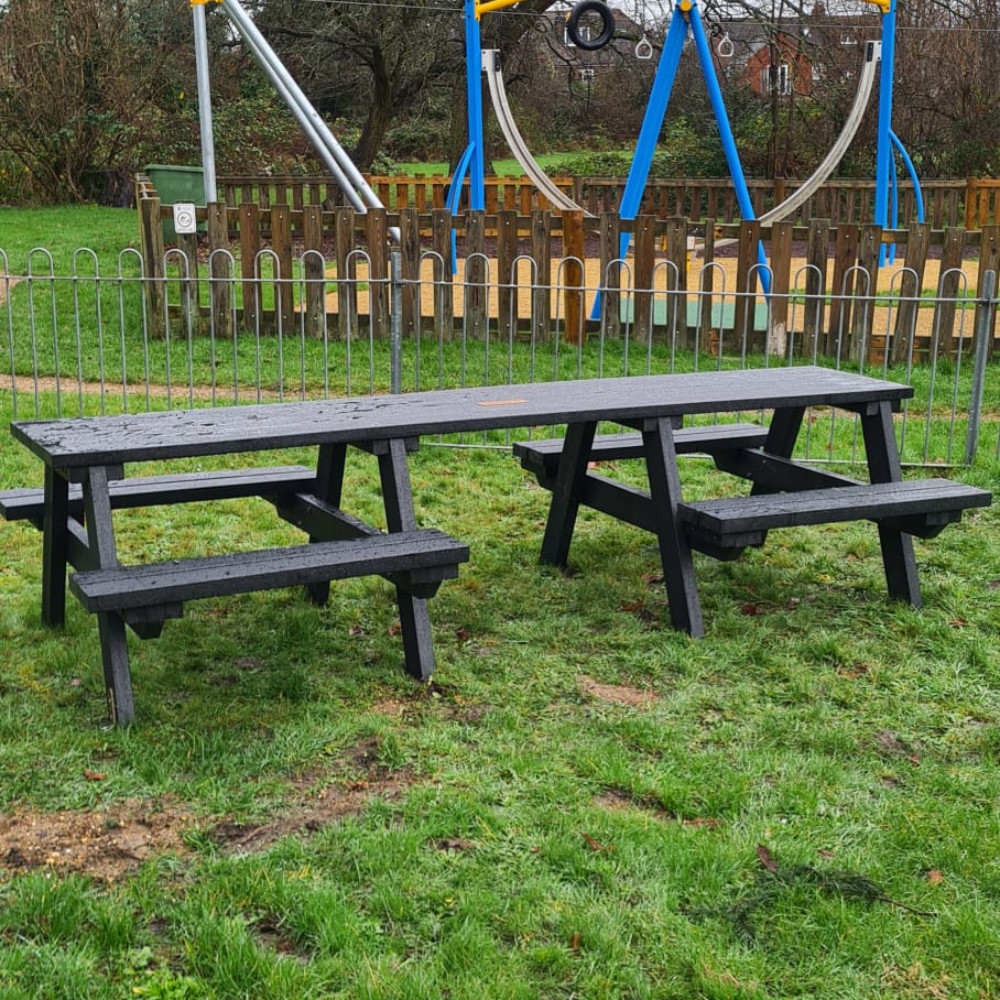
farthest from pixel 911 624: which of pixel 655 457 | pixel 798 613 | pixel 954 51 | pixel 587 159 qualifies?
pixel 587 159

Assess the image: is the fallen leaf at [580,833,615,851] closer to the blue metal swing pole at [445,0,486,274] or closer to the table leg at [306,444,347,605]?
the table leg at [306,444,347,605]

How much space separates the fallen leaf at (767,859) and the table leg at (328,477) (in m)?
2.04

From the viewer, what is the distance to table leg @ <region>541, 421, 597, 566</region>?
5.17m

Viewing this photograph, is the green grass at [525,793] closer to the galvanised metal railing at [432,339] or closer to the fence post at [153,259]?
the galvanised metal railing at [432,339]

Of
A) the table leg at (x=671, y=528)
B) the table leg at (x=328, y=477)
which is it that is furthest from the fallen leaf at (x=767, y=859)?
the table leg at (x=328, y=477)

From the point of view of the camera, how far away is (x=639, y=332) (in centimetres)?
1016

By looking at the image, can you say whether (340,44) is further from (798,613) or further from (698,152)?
(798,613)

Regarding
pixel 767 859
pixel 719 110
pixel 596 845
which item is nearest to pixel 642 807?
pixel 596 845

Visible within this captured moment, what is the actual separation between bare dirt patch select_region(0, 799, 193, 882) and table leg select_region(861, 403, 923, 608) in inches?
115

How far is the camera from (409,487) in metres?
4.24

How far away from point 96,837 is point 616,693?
169 centimetres

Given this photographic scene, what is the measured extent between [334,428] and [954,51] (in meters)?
20.7

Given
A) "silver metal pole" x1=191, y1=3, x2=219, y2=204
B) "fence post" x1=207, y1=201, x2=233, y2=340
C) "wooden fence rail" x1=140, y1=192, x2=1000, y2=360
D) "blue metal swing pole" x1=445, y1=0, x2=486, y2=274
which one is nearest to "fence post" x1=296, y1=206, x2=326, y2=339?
"wooden fence rail" x1=140, y1=192, x2=1000, y2=360

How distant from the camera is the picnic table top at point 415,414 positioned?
3939mm
